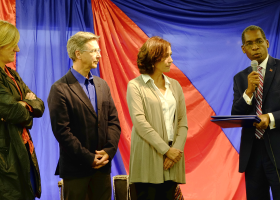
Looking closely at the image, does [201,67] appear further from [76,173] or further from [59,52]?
[76,173]

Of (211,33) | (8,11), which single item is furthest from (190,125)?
(8,11)

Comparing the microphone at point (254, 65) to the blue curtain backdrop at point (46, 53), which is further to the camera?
the blue curtain backdrop at point (46, 53)

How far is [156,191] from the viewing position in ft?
7.69

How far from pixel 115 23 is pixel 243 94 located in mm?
1984

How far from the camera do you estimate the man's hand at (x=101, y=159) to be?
90.4 inches

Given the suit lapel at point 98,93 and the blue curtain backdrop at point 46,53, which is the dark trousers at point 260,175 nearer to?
the suit lapel at point 98,93

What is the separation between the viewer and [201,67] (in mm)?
3969

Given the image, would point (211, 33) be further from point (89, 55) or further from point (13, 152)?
point (13, 152)

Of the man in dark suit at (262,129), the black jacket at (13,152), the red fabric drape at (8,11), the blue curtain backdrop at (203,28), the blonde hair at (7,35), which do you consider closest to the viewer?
the black jacket at (13,152)

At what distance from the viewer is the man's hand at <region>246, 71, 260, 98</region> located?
233 cm

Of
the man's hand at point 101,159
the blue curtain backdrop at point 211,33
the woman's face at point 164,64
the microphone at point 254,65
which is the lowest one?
the man's hand at point 101,159

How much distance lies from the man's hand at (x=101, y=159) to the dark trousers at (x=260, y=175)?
1.18m

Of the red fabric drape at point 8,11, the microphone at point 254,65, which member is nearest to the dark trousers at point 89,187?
the microphone at point 254,65

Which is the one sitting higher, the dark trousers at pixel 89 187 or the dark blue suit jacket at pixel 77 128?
the dark blue suit jacket at pixel 77 128
